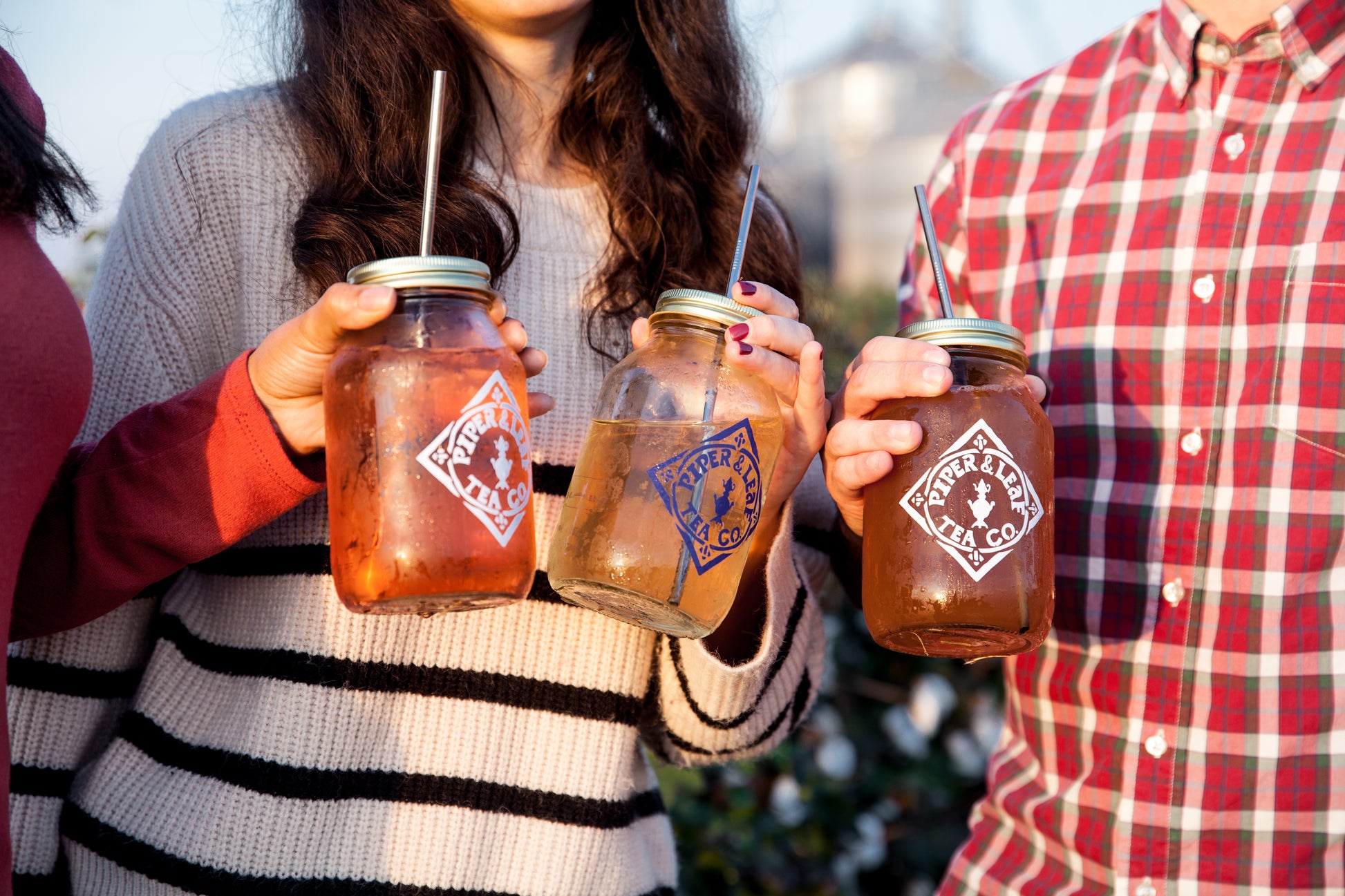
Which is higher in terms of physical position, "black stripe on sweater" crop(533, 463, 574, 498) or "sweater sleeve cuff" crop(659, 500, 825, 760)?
"black stripe on sweater" crop(533, 463, 574, 498)

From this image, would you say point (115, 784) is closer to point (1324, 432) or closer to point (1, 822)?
point (1, 822)

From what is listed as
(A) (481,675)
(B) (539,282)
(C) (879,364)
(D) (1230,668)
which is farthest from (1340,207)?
(A) (481,675)

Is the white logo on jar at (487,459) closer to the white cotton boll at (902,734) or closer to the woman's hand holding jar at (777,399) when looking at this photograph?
the woman's hand holding jar at (777,399)

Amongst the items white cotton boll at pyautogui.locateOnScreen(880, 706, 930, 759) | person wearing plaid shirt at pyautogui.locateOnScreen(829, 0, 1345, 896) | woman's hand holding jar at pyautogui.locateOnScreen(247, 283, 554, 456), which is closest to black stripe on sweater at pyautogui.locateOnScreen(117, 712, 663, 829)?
Result: woman's hand holding jar at pyautogui.locateOnScreen(247, 283, 554, 456)

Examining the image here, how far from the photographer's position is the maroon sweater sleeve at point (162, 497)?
50.3 inches

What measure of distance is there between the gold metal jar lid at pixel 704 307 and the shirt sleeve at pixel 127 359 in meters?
0.60

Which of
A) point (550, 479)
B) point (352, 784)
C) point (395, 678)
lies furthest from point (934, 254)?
point (352, 784)

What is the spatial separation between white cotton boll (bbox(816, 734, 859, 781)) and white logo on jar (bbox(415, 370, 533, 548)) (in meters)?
2.50

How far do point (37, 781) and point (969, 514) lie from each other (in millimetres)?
1181

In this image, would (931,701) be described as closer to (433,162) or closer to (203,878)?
(203,878)

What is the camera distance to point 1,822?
1.03m

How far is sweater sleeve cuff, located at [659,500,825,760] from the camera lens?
1.54 m

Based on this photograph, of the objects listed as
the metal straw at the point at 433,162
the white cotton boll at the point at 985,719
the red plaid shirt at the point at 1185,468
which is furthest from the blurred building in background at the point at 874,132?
the metal straw at the point at 433,162

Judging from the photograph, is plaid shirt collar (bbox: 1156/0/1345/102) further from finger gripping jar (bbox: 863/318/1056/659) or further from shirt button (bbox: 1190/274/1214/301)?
finger gripping jar (bbox: 863/318/1056/659)
